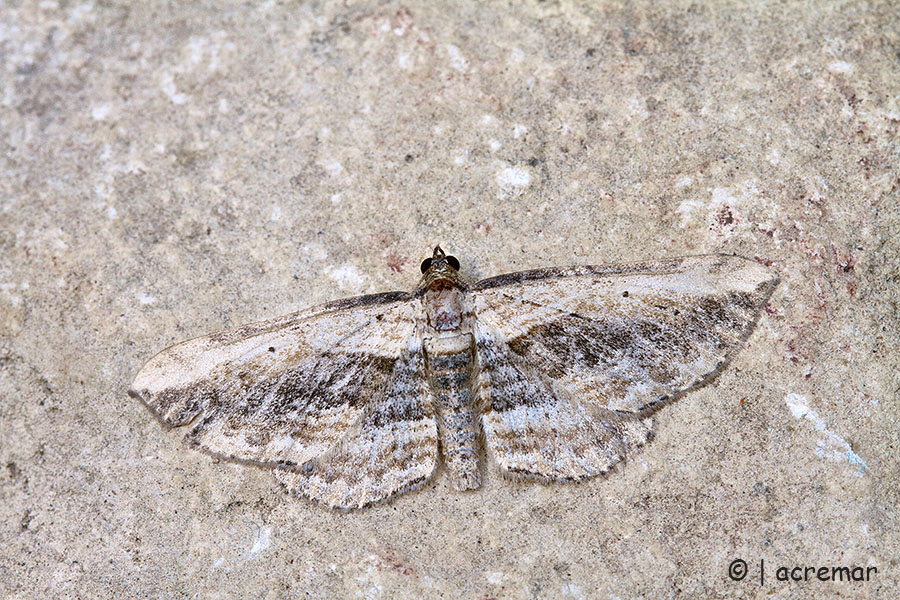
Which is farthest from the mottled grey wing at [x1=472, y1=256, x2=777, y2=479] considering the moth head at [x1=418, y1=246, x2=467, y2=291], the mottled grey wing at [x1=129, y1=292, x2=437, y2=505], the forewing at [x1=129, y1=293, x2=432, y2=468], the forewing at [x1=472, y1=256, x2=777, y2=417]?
the forewing at [x1=129, y1=293, x2=432, y2=468]

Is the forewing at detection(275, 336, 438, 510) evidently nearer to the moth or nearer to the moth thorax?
the moth

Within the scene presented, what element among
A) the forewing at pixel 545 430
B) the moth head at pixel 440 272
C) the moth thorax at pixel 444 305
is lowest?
the forewing at pixel 545 430

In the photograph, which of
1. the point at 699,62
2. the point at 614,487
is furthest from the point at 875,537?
the point at 699,62

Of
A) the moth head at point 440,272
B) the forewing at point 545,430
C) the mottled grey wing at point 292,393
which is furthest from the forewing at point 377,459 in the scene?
the moth head at point 440,272

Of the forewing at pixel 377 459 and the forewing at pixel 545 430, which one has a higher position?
the forewing at pixel 545 430

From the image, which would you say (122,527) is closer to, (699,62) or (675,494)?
(675,494)

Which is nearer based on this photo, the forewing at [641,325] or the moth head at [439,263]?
the forewing at [641,325]

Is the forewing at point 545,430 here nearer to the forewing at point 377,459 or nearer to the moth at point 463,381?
the moth at point 463,381

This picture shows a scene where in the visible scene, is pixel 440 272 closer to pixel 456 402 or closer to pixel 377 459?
pixel 456 402

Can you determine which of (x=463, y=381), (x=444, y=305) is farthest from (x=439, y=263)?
(x=463, y=381)
